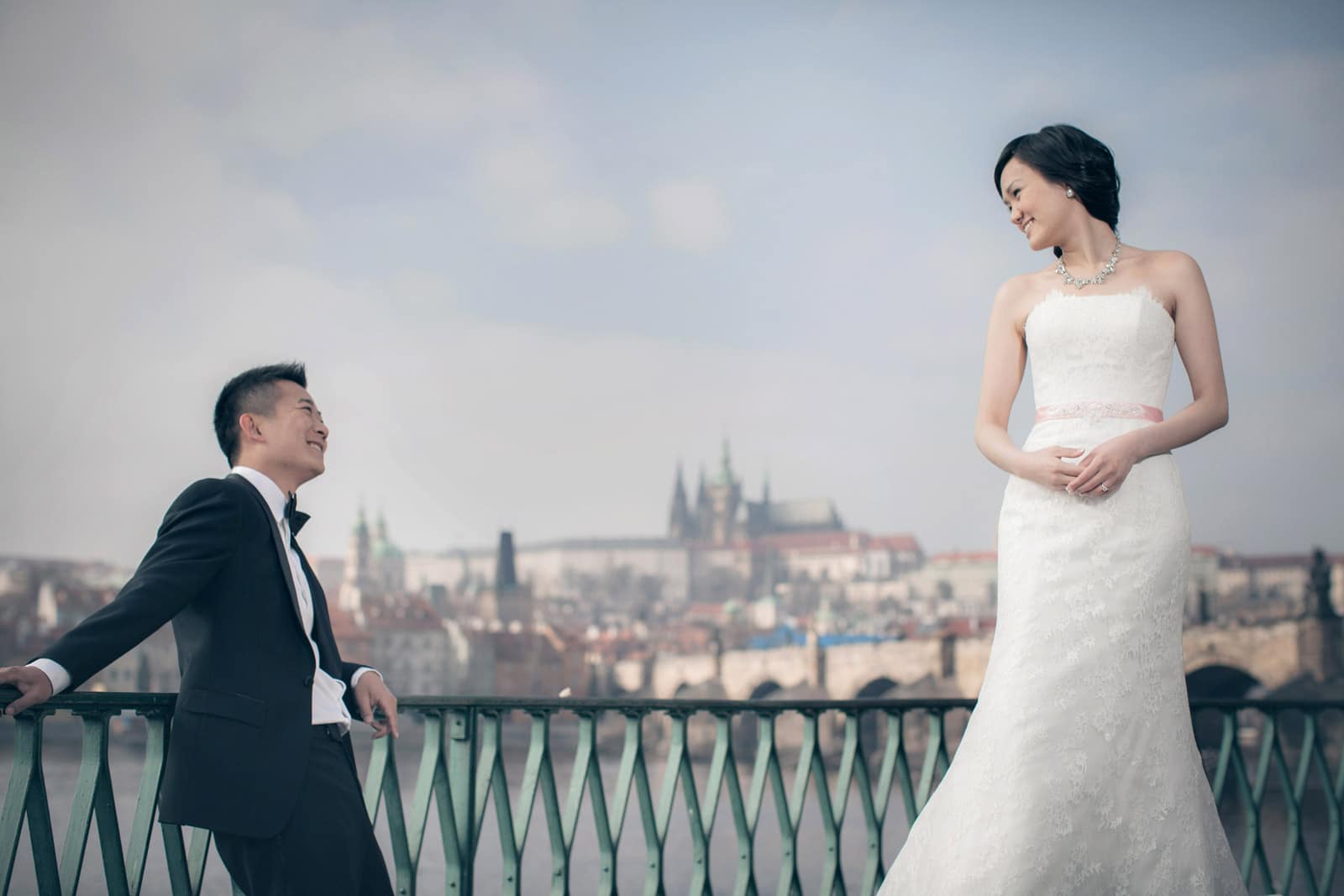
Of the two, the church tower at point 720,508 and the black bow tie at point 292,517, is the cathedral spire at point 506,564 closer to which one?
the church tower at point 720,508

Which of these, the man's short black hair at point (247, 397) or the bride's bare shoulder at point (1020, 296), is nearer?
the man's short black hair at point (247, 397)

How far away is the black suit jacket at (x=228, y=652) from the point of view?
171cm

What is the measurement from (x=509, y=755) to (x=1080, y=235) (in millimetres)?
41360

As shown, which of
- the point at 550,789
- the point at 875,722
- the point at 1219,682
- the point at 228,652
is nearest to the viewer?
the point at 228,652

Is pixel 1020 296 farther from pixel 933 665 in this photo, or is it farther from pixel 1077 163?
pixel 933 665

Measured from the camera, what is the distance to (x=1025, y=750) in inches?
78.5

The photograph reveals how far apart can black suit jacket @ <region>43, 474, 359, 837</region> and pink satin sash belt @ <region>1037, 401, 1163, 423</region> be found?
1.36 meters

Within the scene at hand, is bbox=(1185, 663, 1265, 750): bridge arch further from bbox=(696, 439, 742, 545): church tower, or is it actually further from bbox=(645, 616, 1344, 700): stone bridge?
bbox=(696, 439, 742, 545): church tower

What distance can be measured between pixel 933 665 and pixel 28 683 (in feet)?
117

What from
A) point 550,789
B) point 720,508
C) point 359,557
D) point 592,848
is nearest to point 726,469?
point 720,508

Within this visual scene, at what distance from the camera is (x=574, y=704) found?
2.61 meters

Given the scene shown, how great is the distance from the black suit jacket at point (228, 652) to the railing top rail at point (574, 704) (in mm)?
224

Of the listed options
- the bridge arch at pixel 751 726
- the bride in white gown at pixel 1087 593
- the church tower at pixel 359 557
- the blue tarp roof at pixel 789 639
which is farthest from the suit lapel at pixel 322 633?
the church tower at pixel 359 557

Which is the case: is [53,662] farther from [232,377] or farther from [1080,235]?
[1080,235]
